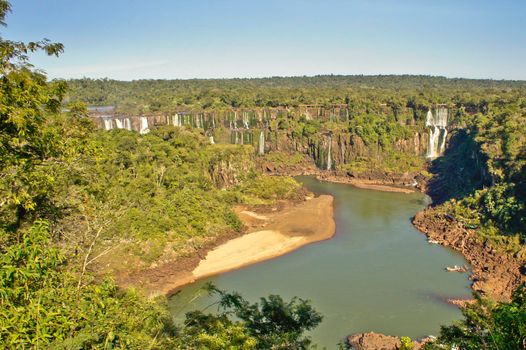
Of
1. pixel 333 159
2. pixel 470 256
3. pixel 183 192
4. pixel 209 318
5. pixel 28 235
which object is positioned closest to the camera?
pixel 28 235

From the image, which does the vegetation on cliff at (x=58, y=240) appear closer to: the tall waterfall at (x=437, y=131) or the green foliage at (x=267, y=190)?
the green foliage at (x=267, y=190)

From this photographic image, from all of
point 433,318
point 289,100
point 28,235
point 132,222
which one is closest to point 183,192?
point 132,222

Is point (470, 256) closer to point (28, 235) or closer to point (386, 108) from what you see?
point (28, 235)

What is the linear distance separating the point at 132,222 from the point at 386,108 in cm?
5968

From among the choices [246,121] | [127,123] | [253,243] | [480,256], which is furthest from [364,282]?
Result: [246,121]

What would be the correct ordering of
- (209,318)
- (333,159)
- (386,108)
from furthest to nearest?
(386,108), (333,159), (209,318)

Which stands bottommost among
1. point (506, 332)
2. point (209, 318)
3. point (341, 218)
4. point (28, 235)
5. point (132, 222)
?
point (341, 218)

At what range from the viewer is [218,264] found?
3438 centimetres

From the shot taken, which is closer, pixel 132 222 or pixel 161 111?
pixel 132 222

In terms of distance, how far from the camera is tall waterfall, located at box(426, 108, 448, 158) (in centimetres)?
7369

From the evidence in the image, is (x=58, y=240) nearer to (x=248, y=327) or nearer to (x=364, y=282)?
(x=248, y=327)

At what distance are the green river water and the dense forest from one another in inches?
108

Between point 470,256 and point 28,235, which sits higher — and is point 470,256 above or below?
below

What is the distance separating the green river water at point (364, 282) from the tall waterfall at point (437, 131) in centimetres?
3263
